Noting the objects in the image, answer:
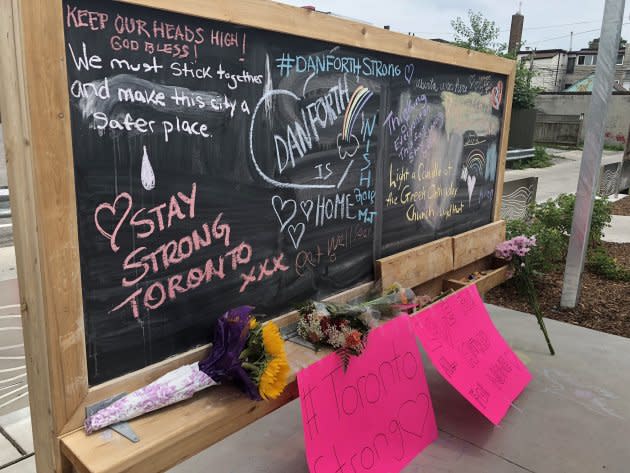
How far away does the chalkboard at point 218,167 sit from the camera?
64.3 inches

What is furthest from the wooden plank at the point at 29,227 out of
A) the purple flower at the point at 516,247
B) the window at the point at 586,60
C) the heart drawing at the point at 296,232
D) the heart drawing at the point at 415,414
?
the window at the point at 586,60

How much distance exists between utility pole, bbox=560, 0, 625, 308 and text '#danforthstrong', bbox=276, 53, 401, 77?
2.62 metres

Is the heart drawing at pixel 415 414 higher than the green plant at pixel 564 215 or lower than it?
lower

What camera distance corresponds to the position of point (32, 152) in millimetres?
1433

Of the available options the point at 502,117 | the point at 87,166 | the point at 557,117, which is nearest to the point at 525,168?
the point at 557,117

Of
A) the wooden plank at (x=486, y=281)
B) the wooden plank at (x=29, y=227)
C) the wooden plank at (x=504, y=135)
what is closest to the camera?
the wooden plank at (x=29, y=227)

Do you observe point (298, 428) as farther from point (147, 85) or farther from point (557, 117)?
point (557, 117)

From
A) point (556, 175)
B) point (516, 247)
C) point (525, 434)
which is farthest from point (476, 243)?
point (556, 175)

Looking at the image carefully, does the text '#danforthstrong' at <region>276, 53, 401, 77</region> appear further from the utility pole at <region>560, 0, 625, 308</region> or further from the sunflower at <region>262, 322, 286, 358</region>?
the utility pole at <region>560, 0, 625, 308</region>

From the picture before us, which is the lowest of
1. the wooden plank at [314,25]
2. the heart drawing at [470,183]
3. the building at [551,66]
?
the heart drawing at [470,183]

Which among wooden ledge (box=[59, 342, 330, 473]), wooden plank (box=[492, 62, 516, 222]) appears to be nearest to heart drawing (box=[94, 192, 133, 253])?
wooden ledge (box=[59, 342, 330, 473])

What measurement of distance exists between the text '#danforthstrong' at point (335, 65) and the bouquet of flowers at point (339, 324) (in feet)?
3.49

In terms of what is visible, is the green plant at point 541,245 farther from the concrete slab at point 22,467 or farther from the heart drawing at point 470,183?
the concrete slab at point 22,467

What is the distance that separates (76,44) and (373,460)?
206 cm
